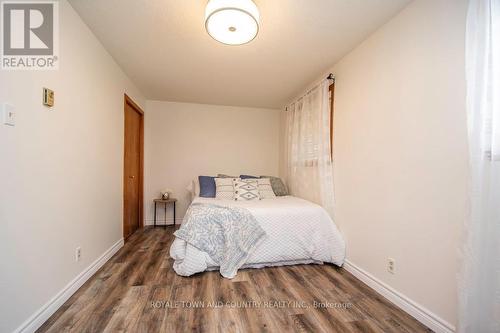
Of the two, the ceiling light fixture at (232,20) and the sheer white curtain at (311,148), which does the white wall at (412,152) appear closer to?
the sheer white curtain at (311,148)

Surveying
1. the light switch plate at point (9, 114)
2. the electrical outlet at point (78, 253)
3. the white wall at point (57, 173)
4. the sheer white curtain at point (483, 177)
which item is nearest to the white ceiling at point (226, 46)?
the white wall at point (57, 173)

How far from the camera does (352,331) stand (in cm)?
138

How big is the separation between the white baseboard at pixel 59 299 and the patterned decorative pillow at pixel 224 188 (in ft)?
4.96

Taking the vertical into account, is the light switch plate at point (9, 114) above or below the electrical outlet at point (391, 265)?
above

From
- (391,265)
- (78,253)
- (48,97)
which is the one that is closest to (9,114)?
(48,97)

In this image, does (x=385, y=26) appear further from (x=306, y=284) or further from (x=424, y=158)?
(x=306, y=284)

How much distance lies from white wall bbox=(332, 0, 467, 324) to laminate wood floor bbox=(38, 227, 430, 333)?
0.32m

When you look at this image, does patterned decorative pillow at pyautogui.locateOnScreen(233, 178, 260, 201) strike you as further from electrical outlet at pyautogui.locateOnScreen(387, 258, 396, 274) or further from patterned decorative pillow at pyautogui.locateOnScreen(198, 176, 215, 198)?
electrical outlet at pyautogui.locateOnScreen(387, 258, 396, 274)

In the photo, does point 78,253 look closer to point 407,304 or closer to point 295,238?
point 295,238

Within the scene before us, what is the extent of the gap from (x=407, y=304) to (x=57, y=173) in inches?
106

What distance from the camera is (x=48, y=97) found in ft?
4.79

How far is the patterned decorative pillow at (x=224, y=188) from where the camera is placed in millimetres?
3234

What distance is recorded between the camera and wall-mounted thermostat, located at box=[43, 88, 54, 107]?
1.43 metres

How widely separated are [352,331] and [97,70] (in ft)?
9.93
